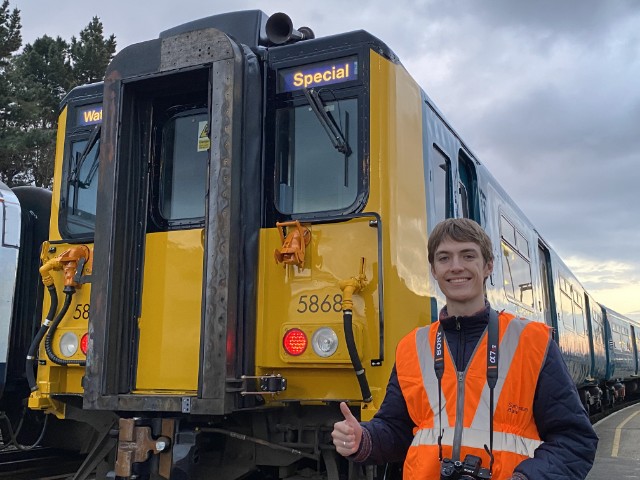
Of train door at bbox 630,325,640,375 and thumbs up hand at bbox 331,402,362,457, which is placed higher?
train door at bbox 630,325,640,375

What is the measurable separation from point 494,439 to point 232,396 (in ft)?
7.00

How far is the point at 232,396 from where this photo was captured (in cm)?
387

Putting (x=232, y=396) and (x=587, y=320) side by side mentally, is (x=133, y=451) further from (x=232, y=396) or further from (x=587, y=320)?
(x=587, y=320)

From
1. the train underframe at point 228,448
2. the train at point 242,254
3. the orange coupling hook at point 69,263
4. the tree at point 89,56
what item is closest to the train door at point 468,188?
the train at point 242,254

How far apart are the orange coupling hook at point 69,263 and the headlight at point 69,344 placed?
35 centimetres

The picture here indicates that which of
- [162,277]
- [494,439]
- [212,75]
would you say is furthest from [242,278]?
[494,439]

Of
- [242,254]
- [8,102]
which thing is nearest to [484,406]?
[242,254]

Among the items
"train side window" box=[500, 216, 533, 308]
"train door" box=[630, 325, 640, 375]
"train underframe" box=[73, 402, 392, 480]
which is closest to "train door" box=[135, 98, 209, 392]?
"train underframe" box=[73, 402, 392, 480]

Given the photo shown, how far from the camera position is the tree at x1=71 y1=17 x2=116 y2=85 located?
26047 mm

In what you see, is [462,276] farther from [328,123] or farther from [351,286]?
[328,123]

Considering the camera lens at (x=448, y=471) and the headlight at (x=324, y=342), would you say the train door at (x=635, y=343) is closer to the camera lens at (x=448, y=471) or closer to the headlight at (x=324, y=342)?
the headlight at (x=324, y=342)

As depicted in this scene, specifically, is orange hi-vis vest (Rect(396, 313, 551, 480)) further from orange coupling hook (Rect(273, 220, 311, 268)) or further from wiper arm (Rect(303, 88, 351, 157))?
wiper arm (Rect(303, 88, 351, 157))

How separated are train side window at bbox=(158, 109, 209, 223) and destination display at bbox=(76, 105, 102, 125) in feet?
2.41

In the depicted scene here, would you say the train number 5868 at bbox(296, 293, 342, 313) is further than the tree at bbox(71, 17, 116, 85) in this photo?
No
